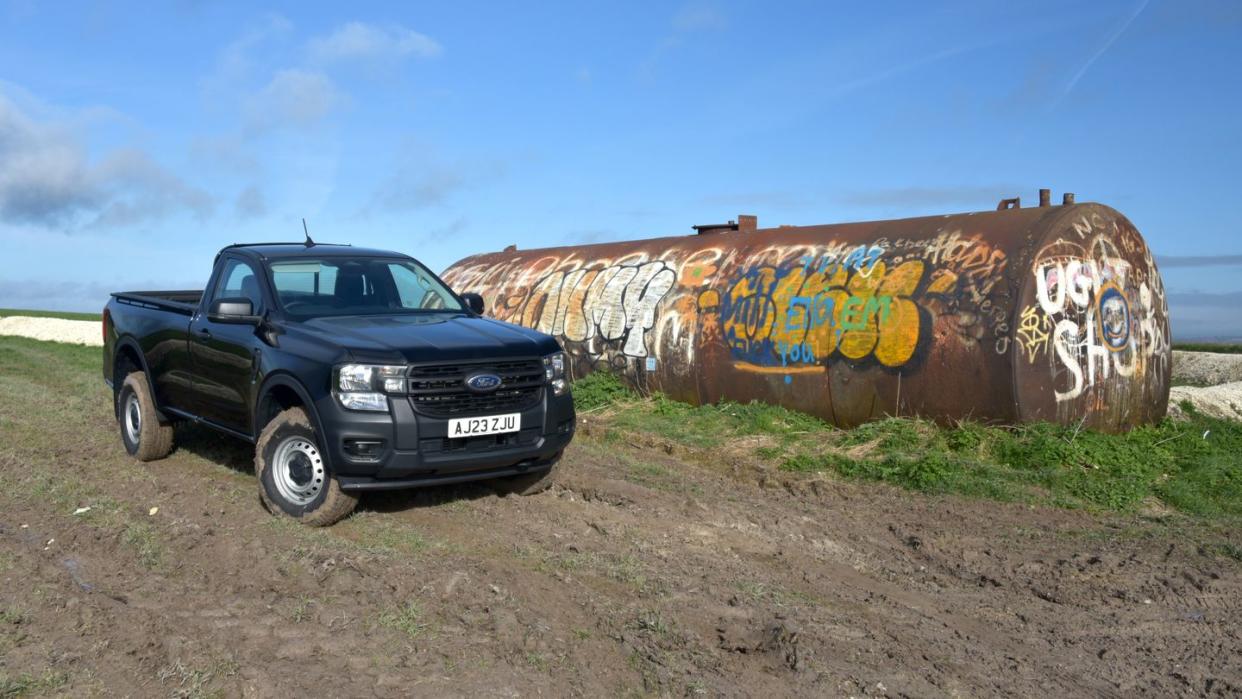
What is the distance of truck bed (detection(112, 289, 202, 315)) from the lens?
8.47 meters

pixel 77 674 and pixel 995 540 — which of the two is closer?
pixel 77 674

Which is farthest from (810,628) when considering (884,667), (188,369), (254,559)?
(188,369)

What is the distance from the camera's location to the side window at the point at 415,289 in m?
7.98

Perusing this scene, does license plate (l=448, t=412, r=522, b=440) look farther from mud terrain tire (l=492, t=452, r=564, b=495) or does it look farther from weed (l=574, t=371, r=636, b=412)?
weed (l=574, t=371, r=636, b=412)

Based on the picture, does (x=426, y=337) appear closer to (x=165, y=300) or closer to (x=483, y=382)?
(x=483, y=382)

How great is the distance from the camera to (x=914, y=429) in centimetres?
998

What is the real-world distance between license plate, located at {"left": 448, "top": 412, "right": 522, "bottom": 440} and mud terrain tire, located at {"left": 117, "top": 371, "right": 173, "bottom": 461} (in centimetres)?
391

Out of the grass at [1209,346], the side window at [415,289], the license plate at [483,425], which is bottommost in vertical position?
the grass at [1209,346]

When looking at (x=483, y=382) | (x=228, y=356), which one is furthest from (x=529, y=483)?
(x=228, y=356)

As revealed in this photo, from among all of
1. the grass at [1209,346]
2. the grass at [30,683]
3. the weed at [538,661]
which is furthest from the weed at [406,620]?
the grass at [1209,346]

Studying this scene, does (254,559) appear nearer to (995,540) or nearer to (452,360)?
(452,360)

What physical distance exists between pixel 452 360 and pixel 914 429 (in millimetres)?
5423

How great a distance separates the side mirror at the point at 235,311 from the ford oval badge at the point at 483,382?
5.94 feet

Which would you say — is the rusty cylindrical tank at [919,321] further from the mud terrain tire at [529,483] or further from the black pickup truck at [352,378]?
the black pickup truck at [352,378]
